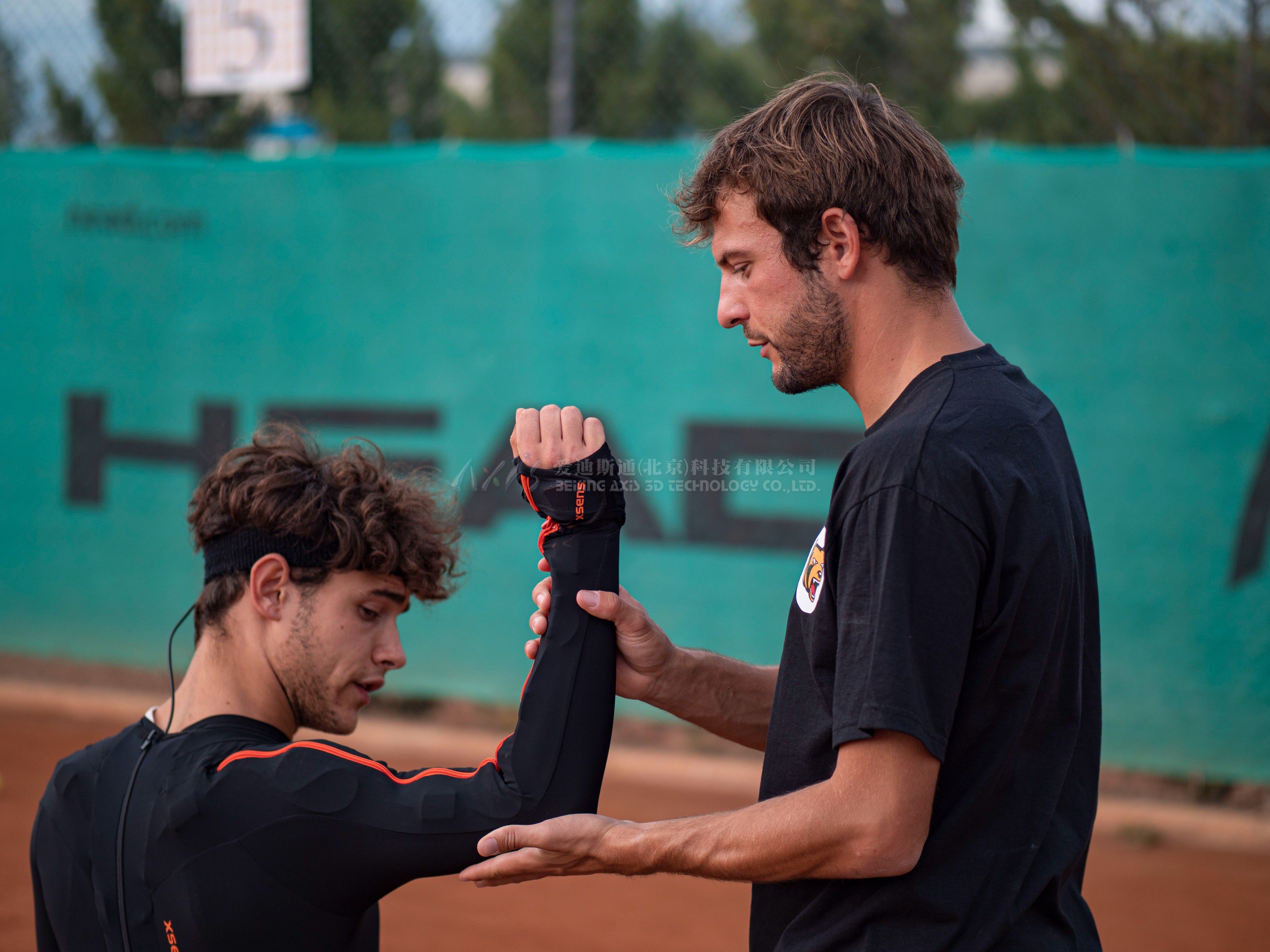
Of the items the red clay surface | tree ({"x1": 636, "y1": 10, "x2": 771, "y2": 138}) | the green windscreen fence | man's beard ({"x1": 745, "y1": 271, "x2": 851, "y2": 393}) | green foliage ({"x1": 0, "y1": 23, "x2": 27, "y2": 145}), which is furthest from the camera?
green foliage ({"x1": 0, "y1": 23, "x2": 27, "y2": 145})

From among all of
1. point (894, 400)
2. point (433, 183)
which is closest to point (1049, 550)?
point (894, 400)

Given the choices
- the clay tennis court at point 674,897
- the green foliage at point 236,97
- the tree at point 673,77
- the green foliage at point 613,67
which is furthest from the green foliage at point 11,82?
the clay tennis court at point 674,897

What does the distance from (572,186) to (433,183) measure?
729mm

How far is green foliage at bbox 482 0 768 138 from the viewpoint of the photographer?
634cm

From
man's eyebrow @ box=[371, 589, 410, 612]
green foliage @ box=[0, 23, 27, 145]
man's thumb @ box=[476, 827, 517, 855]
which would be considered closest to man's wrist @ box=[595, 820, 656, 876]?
man's thumb @ box=[476, 827, 517, 855]

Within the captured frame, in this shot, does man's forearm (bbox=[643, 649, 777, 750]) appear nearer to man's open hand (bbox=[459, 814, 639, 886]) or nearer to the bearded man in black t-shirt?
the bearded man in black t-shirt

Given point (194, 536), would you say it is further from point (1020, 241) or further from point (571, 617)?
point (1020, 241)

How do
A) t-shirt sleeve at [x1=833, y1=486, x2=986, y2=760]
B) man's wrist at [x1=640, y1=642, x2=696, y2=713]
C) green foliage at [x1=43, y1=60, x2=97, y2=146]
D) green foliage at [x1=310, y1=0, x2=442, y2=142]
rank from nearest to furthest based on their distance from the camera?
1. t-shirt sleeve at [x1=833, y1=486, x2=986, y2=760]
2. man's wrist at [x1=640, y1=642, x2=696, y2=713]
3. green foliage at [x1=43, y1=60, x2=97, y2=146]
4. green foliage at [x1=310, y1=0, x2=442, y2=142]

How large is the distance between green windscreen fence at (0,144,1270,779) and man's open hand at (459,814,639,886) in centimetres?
245

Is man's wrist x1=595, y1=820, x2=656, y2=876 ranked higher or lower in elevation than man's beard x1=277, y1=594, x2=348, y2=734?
lower

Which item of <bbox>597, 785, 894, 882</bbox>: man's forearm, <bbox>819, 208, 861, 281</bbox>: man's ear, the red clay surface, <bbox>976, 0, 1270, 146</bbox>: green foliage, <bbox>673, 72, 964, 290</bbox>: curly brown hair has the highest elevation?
<bbox>976, 0, 1270, 146</bbox>: green foliage

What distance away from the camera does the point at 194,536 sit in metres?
2.04

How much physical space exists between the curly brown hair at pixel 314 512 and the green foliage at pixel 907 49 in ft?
10.8

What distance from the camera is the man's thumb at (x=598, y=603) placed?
1.72 m
